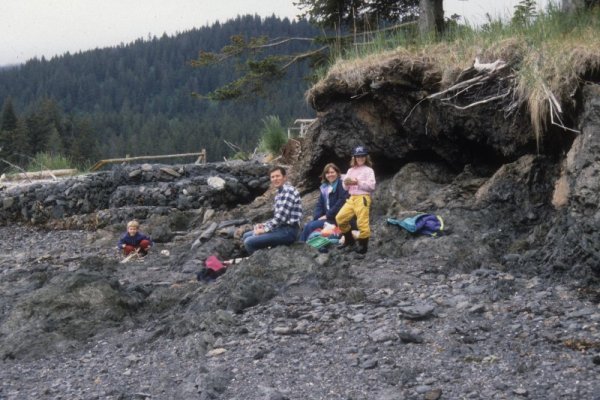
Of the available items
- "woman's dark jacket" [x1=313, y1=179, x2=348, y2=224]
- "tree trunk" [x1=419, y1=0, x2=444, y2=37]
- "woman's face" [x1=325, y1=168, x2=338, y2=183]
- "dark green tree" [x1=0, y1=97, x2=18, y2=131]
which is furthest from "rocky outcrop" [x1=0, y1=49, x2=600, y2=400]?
"dark green tree" [x1=0, y1=97, x2=18, y2=131]

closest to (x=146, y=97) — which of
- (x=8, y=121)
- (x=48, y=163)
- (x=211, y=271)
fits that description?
(x=8, y=121)

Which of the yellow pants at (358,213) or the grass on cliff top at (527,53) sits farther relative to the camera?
the yellow pants at (358,213)

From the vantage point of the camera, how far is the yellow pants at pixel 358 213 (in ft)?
31.1

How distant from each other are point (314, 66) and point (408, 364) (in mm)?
12703

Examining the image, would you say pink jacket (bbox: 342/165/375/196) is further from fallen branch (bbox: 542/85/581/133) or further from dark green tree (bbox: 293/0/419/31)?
dark green tree (bbox: 293/0/419/31)

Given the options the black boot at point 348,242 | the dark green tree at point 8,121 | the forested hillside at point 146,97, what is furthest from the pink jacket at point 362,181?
the forested hillside at point 146,97

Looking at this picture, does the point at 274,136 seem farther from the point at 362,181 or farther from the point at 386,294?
the point at 386,294

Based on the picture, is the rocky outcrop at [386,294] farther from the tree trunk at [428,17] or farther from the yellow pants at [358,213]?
the tree trunk at [428,17]

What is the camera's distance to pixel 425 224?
9727 mm

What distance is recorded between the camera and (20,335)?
8.29 m

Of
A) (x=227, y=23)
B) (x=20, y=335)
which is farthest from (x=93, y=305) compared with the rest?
(x=227, y=23)

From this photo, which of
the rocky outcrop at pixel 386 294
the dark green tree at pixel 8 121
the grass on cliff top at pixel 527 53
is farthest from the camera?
the dark green tree at pixel 8 121

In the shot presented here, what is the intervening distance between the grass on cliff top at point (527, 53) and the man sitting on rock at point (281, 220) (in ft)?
10.1

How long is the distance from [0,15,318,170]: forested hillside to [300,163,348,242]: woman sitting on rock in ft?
155
